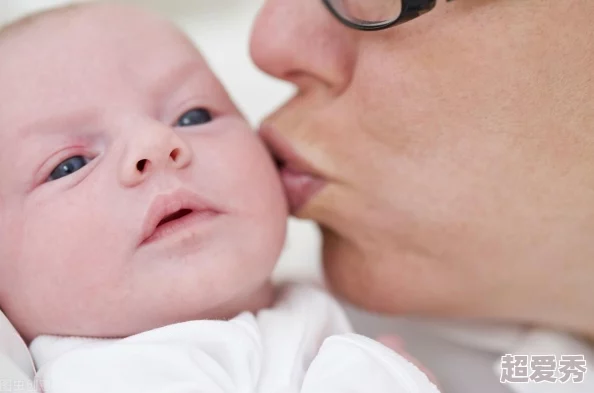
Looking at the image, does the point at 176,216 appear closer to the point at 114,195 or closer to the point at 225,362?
the point at 114,195

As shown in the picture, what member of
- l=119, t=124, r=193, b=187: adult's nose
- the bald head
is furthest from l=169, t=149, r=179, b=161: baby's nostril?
the bald head

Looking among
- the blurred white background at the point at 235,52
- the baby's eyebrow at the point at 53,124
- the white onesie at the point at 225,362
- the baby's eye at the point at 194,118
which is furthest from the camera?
the blurred white background at the point at 235,52

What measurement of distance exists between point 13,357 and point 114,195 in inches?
9.0

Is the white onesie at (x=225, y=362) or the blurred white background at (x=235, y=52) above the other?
the white onesie at (x=225, y=362)

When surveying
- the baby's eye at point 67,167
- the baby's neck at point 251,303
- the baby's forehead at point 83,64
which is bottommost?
the baby's neck at point 251,303

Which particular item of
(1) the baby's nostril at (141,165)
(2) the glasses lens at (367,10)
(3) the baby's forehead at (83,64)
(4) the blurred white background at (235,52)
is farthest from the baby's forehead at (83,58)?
(4) the blurred white background at (235,52)

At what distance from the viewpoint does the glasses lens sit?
0.93m

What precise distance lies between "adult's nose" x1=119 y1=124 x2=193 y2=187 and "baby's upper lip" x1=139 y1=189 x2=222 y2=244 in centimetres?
3

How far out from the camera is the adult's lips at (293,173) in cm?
104

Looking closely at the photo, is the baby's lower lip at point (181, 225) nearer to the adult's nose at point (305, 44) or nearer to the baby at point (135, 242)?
the baby at point (135, 242)

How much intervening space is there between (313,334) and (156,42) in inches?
18.0

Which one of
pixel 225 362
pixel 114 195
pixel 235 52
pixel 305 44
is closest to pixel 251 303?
pixel 225 362

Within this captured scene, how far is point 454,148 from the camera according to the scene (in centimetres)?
91

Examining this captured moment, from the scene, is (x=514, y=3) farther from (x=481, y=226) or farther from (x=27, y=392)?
(x=27, y=392)
